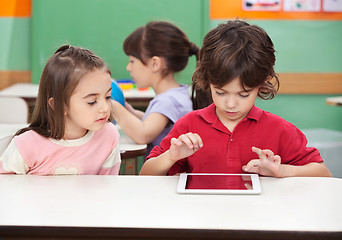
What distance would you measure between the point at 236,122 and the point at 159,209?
1.92 feet

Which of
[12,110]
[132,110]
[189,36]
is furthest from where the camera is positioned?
[189,36]

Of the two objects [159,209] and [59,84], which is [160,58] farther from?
[159,209]

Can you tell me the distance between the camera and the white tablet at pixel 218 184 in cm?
126

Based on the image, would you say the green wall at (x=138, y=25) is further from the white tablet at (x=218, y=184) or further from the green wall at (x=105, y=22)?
the white tablet at (x=218, y=184)

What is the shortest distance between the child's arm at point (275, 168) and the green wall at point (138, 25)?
255 cm

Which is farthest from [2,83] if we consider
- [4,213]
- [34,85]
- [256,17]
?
[4,213]

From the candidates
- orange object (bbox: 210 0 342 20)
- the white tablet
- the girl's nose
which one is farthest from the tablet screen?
orange object (bbox: 210 0 342 20)

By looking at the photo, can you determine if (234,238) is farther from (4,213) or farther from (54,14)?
(54,14)

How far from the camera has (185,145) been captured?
4.82ft

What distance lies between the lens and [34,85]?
13.4ft

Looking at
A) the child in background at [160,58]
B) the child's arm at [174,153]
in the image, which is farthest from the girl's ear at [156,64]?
the child's arm at [174,153]


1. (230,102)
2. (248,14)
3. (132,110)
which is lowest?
(132,110)

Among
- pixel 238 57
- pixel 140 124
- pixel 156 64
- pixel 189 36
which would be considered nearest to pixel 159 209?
pixel 238 57

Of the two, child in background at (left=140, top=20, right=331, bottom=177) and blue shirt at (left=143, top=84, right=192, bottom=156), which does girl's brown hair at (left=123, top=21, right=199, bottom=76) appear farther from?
child in background at (left=140, top=20, right=331, bottom=177)
